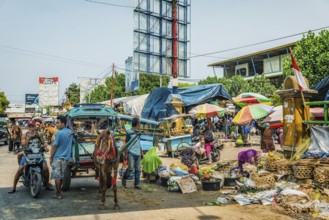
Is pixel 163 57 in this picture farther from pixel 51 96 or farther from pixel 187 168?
pixel 51 96

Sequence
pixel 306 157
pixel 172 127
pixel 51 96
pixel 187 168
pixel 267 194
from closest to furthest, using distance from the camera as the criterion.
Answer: pixel 267 194
pixel 306 157
pixel 187 168
pixel 172 127
pixel 51 96

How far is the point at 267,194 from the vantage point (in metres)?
7.79

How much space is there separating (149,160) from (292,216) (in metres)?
4.99

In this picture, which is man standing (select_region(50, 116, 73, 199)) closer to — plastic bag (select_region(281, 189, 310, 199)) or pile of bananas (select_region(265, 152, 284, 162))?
plastic bag (select_region(281, 189, 310, 199))

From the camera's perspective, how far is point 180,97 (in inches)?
902

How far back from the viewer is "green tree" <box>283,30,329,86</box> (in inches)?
1117

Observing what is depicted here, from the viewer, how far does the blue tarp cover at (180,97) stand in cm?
2281

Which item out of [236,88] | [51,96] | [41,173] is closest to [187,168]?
[41,173]

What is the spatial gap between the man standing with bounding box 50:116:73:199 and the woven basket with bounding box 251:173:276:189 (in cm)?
478

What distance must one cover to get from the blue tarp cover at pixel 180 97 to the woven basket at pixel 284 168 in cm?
1377

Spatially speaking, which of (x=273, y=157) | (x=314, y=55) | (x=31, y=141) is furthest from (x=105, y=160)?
(x=314, y=55)

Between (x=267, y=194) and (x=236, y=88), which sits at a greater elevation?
(x=236, y=88)

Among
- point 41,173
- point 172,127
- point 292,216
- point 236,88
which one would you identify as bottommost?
point 292,216

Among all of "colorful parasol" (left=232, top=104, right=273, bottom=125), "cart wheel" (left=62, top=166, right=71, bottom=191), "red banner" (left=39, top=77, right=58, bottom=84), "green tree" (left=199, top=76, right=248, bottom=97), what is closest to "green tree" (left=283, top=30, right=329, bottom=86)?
"green tree" (left=199, top=76, right=248, bottom=97)
